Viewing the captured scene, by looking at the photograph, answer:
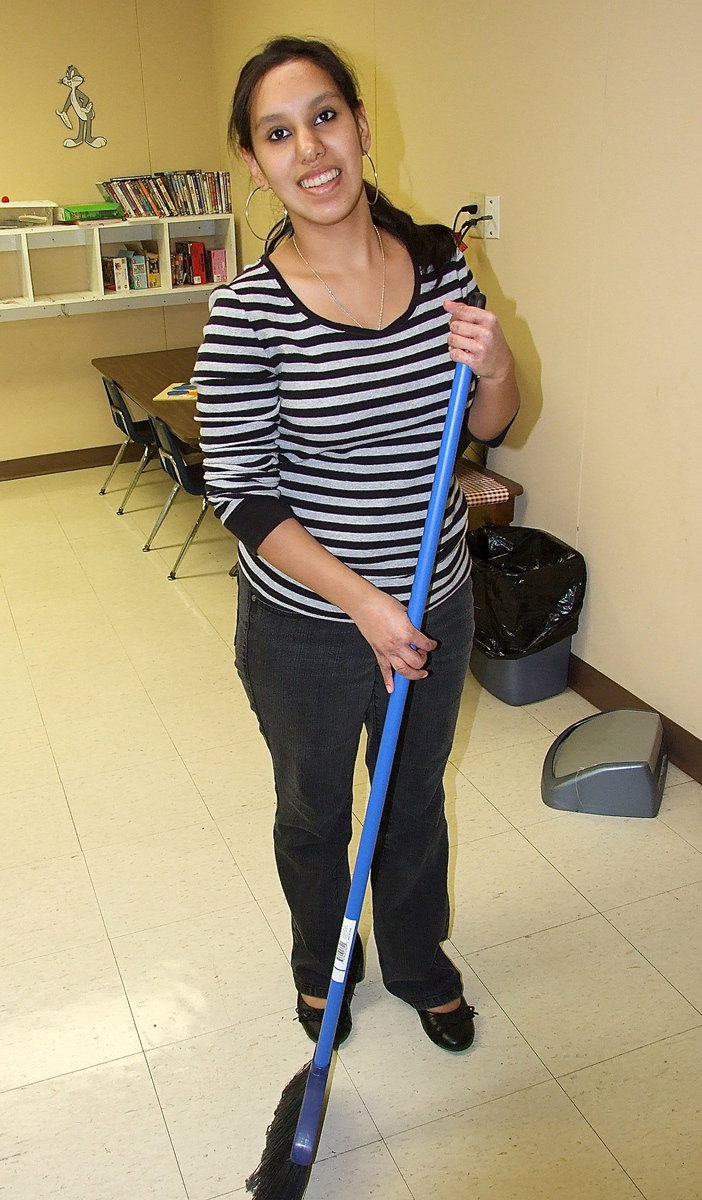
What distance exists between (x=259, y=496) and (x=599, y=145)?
5.56 ft

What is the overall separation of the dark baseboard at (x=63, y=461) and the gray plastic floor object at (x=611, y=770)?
11.4 ft

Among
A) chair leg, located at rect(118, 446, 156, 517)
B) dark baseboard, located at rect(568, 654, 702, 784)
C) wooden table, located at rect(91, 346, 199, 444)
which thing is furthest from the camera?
chair leg, located at rect(118, 446, 156, 517)

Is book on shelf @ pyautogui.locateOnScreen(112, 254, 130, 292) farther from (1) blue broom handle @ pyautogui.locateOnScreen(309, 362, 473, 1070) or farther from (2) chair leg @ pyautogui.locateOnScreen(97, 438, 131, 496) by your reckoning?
(1) blue broom handle @ pyautogui.locateOnScreen(309, 362, 473, 1070)

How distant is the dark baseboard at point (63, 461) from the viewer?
5352mm

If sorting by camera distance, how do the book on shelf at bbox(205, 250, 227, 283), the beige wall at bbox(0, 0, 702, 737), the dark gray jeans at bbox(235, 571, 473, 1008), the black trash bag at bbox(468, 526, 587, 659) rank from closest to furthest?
the dark gray jeans at bbox(235, 571, 473, 1008)
the beige wall at bbox(0, 0, 702, 737)
the black trash bag at bbox(468, 526, 587, 659)
the book on shelf at bbox(205, 250, 227, 283)

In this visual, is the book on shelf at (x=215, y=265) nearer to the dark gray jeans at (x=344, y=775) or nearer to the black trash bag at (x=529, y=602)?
the black trash bag at (x=529, y=602)

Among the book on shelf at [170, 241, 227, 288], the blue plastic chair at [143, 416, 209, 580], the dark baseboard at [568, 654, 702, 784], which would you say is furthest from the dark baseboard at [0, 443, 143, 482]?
the dark baseboard at [568, 654, 702, 784]

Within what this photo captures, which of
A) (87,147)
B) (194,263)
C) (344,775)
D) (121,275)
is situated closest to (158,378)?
(121,275)

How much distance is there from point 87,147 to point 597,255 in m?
3.24

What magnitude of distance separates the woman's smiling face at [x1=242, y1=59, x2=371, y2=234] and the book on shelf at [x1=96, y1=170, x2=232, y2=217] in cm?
398

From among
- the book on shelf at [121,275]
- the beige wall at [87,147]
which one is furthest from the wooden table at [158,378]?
the book on shelf at [121,275]

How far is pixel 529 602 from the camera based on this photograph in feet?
9.78

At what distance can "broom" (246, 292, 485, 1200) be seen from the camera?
4.77ft

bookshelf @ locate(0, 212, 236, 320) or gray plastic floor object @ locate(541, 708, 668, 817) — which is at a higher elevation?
bookshelf @ locate(0, 212, 236, 320)
